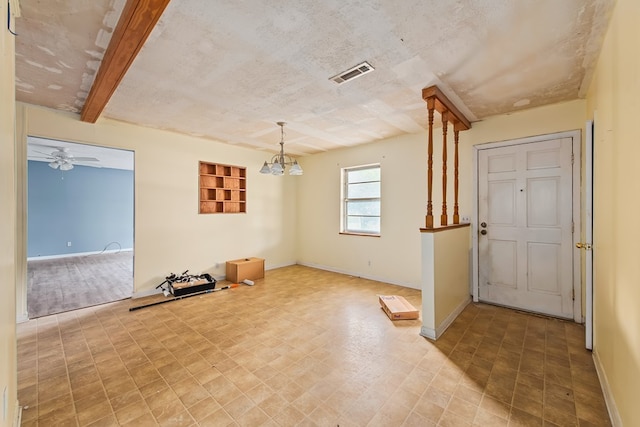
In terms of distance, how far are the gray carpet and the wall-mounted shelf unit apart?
6.48 feet

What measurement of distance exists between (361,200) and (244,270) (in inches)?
105

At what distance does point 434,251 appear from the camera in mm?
2756

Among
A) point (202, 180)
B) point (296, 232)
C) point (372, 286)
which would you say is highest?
point (202, 180)

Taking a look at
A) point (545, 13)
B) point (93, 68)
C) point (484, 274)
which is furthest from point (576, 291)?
point (93, 68)

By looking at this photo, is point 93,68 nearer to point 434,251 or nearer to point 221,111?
point 221,111

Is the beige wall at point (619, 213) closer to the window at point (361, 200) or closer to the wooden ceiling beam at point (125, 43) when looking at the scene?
the wooden ceiling beam at point (125, 43)

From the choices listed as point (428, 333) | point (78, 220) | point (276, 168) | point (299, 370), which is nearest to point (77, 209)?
point (78, 220)

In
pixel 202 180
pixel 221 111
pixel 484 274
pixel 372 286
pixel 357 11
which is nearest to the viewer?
pixel 357 11

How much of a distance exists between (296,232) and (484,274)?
406cm

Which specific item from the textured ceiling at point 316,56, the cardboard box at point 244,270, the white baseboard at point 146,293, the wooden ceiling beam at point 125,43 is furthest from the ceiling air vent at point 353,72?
the white baseboard at point 146,293

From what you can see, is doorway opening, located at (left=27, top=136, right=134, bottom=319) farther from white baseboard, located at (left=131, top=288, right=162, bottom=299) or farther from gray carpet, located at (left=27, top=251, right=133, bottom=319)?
white baseboard, located at (left=131, top=288, right=162, bottom=299)

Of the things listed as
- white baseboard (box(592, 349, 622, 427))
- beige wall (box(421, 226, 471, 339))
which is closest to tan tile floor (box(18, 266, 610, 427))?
white baseboard (box(592, 349, 622, 427))

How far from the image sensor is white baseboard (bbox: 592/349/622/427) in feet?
5.18

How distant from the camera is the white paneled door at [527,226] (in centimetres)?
321
